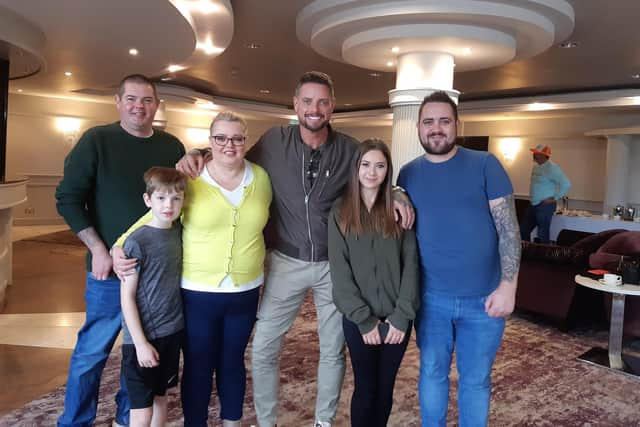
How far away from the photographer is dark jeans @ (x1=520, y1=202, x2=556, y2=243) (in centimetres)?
711

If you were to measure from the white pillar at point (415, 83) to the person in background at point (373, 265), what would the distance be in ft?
10.6

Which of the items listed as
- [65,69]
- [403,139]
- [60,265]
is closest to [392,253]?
[403,139]

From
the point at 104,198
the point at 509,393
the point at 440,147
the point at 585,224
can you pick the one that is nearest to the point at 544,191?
the point at 585,224

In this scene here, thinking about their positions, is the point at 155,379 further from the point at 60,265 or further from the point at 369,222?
the point at 60,265

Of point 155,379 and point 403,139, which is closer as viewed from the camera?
point 155,379

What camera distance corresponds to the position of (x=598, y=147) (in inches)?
395

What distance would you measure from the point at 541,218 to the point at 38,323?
21.1ft

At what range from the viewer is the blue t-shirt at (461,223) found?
1949 mm

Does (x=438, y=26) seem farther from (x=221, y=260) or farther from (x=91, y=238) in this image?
(x=91, y=238)

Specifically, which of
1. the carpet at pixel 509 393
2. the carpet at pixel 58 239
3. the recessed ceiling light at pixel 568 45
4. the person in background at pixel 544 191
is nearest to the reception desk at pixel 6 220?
the carpet at pixel 509 393

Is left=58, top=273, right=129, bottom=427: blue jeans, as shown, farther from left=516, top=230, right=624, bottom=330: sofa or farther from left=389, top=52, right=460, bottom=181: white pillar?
left=516, top=230, right=624, bottom=330: sofa

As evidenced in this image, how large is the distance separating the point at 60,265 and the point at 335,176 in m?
5.71

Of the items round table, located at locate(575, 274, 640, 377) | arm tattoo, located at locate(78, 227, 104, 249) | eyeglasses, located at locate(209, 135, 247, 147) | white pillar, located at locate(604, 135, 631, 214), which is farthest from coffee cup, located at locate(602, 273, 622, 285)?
white pillar, located at locate(604, 135, 631, 214)

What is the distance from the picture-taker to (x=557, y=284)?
445 cm
